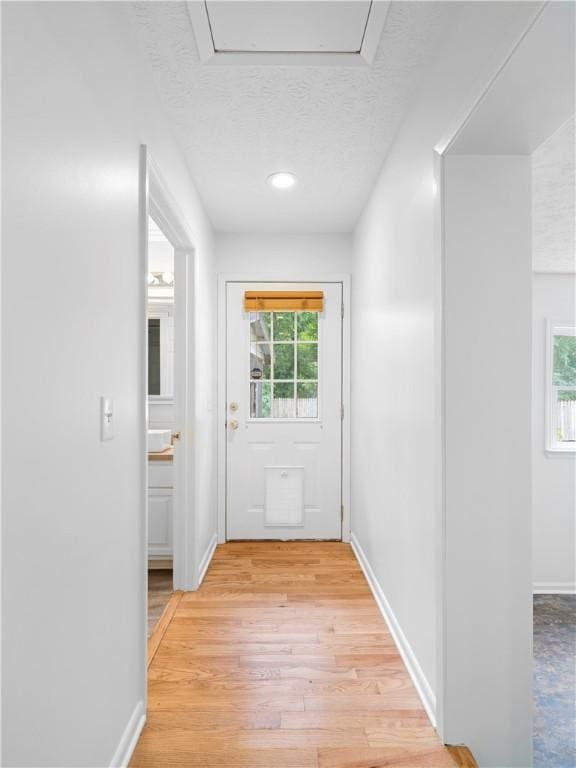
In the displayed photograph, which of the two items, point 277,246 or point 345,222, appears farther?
point 277,246

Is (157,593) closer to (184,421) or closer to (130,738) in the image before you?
(184,421)

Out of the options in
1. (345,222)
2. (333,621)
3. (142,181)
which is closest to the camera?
(142,181)

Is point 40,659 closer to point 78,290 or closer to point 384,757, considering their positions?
point 78,290

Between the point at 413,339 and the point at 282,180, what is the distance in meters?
1.41

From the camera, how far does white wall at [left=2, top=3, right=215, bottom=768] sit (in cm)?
92

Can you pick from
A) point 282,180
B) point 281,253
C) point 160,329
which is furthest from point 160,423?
point 282,180

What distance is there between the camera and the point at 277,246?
12.5 ft

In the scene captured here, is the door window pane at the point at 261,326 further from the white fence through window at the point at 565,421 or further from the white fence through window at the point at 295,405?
the white fence through window at the point at 565,421

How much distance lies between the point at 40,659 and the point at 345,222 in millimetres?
3237

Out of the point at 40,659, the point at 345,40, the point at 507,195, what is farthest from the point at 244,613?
the point at 345,40

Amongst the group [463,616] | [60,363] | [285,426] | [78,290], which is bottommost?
[463,616]

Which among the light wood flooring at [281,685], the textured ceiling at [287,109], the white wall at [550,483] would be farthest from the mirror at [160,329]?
the white wall at [550,483]

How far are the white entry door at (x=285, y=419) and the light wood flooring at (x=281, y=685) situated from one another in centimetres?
83

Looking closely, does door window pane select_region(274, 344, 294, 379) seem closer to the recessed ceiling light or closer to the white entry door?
the white entry door
